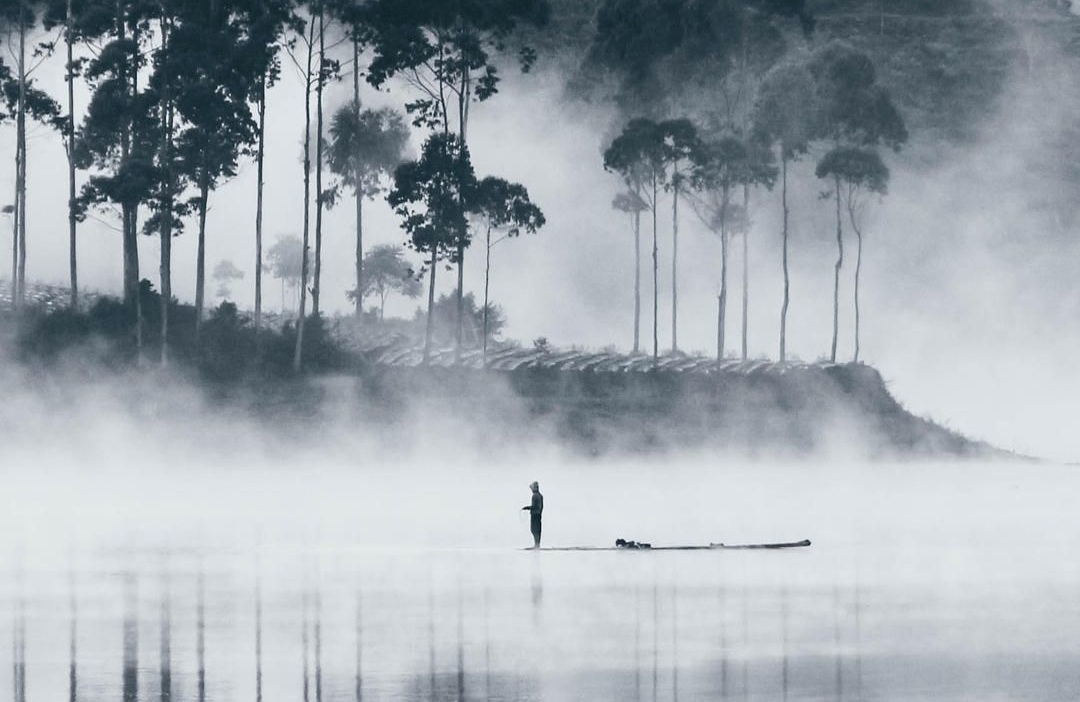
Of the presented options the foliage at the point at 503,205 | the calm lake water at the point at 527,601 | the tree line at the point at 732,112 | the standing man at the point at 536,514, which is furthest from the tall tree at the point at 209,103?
the standing man at the point at 536,514

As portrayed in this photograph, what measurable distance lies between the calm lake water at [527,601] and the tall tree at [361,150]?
3295 centimetres

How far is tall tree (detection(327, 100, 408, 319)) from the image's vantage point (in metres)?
82.1

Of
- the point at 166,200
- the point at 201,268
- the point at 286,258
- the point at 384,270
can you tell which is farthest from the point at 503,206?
the point at 286,258

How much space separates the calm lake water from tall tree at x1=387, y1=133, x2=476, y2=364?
25970 millimetres

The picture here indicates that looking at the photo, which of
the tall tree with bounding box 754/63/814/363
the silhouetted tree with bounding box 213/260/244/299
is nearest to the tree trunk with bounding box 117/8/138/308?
the tall tree with bounding box 754/63/814/363

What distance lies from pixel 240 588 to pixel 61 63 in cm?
7604

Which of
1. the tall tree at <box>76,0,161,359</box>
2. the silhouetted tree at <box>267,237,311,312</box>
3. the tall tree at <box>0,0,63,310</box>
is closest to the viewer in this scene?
the tall tree at <box>76,0,161,359</box>

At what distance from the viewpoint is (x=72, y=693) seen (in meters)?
17.6

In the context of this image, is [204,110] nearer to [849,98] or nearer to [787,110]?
[787,110]

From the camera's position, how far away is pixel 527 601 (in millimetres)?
25516

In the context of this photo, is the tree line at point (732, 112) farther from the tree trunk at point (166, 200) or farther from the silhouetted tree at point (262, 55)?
the tree trunk at point (166, 200)

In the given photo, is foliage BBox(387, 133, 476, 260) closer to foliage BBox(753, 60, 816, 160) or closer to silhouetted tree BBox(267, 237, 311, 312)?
foliage BBox(753, 60, 816, 160)

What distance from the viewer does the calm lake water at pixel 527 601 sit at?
60.7 feet

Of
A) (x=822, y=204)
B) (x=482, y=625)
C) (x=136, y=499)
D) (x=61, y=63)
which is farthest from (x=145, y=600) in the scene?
(x=822, y=204)
